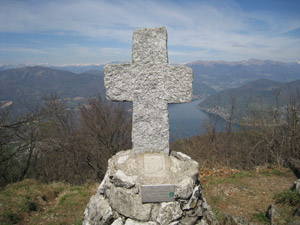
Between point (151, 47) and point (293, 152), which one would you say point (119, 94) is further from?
point (293, 152)

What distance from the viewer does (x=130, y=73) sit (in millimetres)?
3422

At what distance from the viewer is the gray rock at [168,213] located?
2.88m

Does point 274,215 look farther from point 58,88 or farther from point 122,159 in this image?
point 58,88

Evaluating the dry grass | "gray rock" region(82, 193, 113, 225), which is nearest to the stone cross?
"gray rock" region(82, 193, 113, 225)

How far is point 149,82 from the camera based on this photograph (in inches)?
136

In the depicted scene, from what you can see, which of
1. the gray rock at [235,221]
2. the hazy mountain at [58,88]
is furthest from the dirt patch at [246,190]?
the hazy mountain at [58,88]

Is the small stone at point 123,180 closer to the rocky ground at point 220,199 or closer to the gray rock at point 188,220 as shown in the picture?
the gray rock at point 188,220

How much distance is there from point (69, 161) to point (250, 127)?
13852 millimetres

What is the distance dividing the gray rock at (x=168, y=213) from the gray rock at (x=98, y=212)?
86cm

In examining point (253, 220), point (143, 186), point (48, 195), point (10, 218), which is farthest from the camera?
point (48, 195)

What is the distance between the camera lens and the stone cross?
132 inches

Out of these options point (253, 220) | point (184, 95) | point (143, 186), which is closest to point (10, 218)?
point (143, 186)

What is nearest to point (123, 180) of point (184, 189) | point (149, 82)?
point (184, 189)

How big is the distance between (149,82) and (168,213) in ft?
7.32
